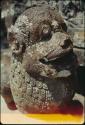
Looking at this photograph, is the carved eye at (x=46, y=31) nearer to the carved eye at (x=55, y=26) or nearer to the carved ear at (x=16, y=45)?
the carved eye at (x=55, y=26)

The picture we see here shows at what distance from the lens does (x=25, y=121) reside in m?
2.97

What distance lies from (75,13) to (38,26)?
3.71ft

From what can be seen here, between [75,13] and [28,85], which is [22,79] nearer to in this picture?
[28,85]

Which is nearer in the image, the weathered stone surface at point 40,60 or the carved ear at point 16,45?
the weathered stone surface at point 40,60

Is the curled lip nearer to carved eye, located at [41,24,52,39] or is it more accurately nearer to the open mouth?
the open mouth

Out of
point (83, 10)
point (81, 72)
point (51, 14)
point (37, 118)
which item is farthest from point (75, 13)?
point (37, 118)

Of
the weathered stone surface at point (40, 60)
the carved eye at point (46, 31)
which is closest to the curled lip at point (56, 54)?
the weathered stone surface at point (40, 60)

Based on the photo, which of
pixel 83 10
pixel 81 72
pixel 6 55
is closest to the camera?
pixel 81 72

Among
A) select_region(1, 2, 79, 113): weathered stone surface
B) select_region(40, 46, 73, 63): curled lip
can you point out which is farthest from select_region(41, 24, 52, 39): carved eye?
select_region(40, 46, 73, 63): curled lip

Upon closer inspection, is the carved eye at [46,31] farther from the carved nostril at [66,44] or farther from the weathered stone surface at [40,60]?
the carved nostril at [66,44]

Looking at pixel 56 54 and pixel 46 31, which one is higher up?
pixel 46 31

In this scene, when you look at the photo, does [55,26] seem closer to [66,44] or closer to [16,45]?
[66,44]

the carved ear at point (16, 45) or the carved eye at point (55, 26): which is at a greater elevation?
the carved eye at point (55, 26)

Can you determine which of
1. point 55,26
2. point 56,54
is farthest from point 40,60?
point 55,26
